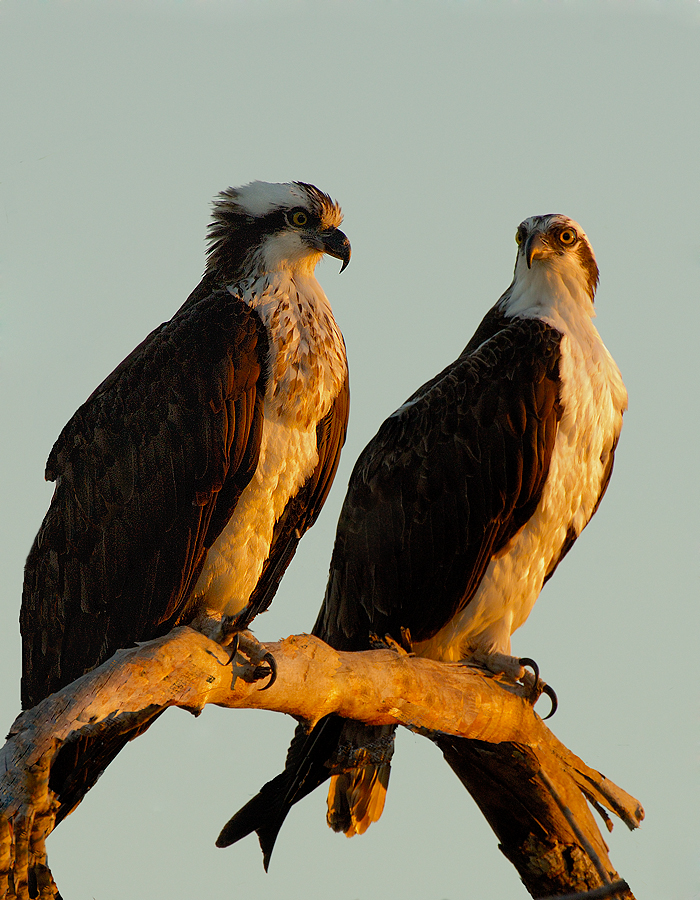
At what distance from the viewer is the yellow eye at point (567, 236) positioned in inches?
191

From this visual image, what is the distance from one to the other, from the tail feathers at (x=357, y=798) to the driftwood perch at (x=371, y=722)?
0.35 m

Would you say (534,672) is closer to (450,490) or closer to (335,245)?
(450,490)

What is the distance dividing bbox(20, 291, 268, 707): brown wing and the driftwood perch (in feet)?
1.70

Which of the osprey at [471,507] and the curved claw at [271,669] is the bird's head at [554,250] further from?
the curved claw at [271,669]

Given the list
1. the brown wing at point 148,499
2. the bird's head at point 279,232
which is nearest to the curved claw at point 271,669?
the brown wing at point 148,499

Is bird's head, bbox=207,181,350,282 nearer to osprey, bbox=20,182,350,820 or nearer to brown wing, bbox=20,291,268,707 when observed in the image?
osprey, bbox=20,182,350,820

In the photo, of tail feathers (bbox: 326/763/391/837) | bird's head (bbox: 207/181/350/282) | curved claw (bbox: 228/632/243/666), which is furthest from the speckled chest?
tail feathers (bbox: 326/763/391/837)

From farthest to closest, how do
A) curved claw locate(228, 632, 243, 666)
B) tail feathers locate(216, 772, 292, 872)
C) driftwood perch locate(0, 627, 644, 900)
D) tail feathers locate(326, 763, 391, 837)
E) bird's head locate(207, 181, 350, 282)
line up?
1. tail feathers locate(326, 763, 391, 837)
2. bird's head locate(207, 181, 350, 282)
3. tail feathers locate(216, 772, 292, 872)
4. curved claw locate(228, 632, 243, 666)
5. driftwood perch locate(0, 627, 644, 900)

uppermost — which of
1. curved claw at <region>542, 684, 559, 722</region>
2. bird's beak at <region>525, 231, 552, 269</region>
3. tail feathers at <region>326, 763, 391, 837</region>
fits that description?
bird's beak at <region>525, 231, 552, 269</region>

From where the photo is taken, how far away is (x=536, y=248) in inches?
Answer: 187

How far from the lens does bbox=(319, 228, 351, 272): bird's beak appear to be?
424cm

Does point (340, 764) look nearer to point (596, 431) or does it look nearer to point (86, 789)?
point (86, 789)

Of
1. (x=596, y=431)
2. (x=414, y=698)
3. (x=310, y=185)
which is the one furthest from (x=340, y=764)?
(x=310, y=185)

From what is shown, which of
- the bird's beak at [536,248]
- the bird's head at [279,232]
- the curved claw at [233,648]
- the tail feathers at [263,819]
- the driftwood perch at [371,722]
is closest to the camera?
the driftwood perch at [371,722]
